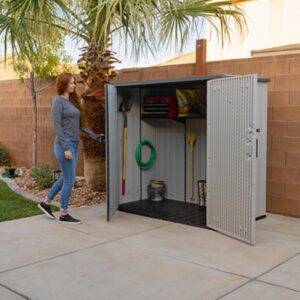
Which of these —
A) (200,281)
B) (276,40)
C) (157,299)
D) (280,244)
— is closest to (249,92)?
(280,244)

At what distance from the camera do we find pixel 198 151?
23.5 ft

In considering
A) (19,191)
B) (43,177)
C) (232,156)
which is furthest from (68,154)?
(43,177)

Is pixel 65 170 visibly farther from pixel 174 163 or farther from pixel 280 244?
pixel 280 244

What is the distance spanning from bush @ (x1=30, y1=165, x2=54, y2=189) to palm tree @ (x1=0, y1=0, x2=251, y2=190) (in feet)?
3.00

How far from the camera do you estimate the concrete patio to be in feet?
13.0

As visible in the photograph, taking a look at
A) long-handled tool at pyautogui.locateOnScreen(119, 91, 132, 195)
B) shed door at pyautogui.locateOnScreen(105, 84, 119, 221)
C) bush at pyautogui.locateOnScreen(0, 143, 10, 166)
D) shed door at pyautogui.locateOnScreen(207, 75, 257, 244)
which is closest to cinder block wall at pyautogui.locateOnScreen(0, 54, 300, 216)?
long-handled tool at pyautogui.locateOnScreen(119, 91, 132, 195)

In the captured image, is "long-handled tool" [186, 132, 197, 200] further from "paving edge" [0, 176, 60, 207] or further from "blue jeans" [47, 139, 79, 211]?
"paving edge" [0, 176, 60, 207]

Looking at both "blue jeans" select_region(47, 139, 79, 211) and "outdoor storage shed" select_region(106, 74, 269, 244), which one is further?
"blue jeans" select_region(47, 139, 79, 211)

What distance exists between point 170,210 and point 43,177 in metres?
2.98

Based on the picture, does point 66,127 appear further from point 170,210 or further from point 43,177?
point 43,177

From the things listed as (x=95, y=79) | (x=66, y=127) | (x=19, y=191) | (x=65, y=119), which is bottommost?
(x=19, y=191)

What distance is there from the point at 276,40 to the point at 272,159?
5630mm

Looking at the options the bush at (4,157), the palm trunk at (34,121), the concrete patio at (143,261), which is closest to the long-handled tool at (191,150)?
the concrete patio at (143,261)

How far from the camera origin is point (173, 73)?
7508mm
